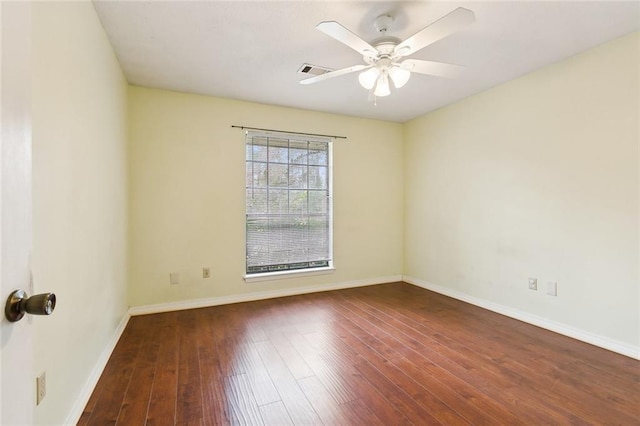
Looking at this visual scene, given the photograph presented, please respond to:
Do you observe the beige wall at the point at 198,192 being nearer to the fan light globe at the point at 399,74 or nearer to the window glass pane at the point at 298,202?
the window glass pane at the point at 298,202

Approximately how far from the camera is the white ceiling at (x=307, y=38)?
2027mm

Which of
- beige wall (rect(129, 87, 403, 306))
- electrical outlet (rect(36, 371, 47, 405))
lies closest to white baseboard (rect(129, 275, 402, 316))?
beige wall (rect(129, 87, 403, 306))

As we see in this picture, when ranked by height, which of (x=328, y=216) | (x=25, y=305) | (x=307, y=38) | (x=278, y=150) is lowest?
(x=25, y=305)

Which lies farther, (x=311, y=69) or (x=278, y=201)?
(x=278, y=201)

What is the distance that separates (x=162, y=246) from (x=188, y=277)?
0.46 metres

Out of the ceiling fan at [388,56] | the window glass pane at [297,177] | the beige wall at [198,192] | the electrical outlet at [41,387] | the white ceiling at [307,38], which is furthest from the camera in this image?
the window glass pane at [297,177]

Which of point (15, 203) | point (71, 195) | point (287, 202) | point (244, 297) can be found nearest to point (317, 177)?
point (287, 202)

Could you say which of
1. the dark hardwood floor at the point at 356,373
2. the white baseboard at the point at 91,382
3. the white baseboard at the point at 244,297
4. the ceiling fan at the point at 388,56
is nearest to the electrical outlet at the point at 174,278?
the white baseboard at the point at 244,297

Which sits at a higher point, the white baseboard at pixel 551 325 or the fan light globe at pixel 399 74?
the fan light globe at pixel 399 74

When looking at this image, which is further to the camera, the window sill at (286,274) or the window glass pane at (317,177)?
the window glass pane at (317,177)

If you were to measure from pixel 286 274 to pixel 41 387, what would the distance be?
2817mm

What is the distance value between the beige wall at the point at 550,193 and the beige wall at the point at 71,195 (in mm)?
3581

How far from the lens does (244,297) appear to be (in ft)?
12.4

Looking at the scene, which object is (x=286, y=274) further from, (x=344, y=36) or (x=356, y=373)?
(x=344, y=36)
